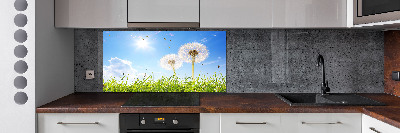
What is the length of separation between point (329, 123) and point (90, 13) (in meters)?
1.70

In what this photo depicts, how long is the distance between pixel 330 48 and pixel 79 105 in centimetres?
193

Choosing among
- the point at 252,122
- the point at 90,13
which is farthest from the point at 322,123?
the point at 90,13

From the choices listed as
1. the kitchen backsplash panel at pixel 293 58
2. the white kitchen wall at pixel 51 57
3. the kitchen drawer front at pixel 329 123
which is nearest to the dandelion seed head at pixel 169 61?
the kitchen backsplash panel at pixel 293 58

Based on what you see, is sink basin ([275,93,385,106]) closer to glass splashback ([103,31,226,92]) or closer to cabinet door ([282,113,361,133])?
cabinet door ([282,113,361,133])

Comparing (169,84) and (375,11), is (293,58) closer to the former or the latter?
(375,11)

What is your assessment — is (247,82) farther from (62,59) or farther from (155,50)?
(62,59)

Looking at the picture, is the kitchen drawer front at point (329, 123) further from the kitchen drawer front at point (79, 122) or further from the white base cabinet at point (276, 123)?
the kitchen drawer front at point (79, 122)

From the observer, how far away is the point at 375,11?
2123 mm

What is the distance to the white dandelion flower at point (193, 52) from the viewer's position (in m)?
2.78

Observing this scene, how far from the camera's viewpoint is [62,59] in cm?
254

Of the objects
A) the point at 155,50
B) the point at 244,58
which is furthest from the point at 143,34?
the point at 244,58

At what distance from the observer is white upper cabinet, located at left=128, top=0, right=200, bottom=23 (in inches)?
93.4

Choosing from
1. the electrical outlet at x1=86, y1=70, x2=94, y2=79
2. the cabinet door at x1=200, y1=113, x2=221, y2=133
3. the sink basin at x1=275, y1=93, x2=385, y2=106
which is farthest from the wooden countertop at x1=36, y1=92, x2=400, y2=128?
the electrical outlet at x1=86, y1=70, x2=94, y2=79
